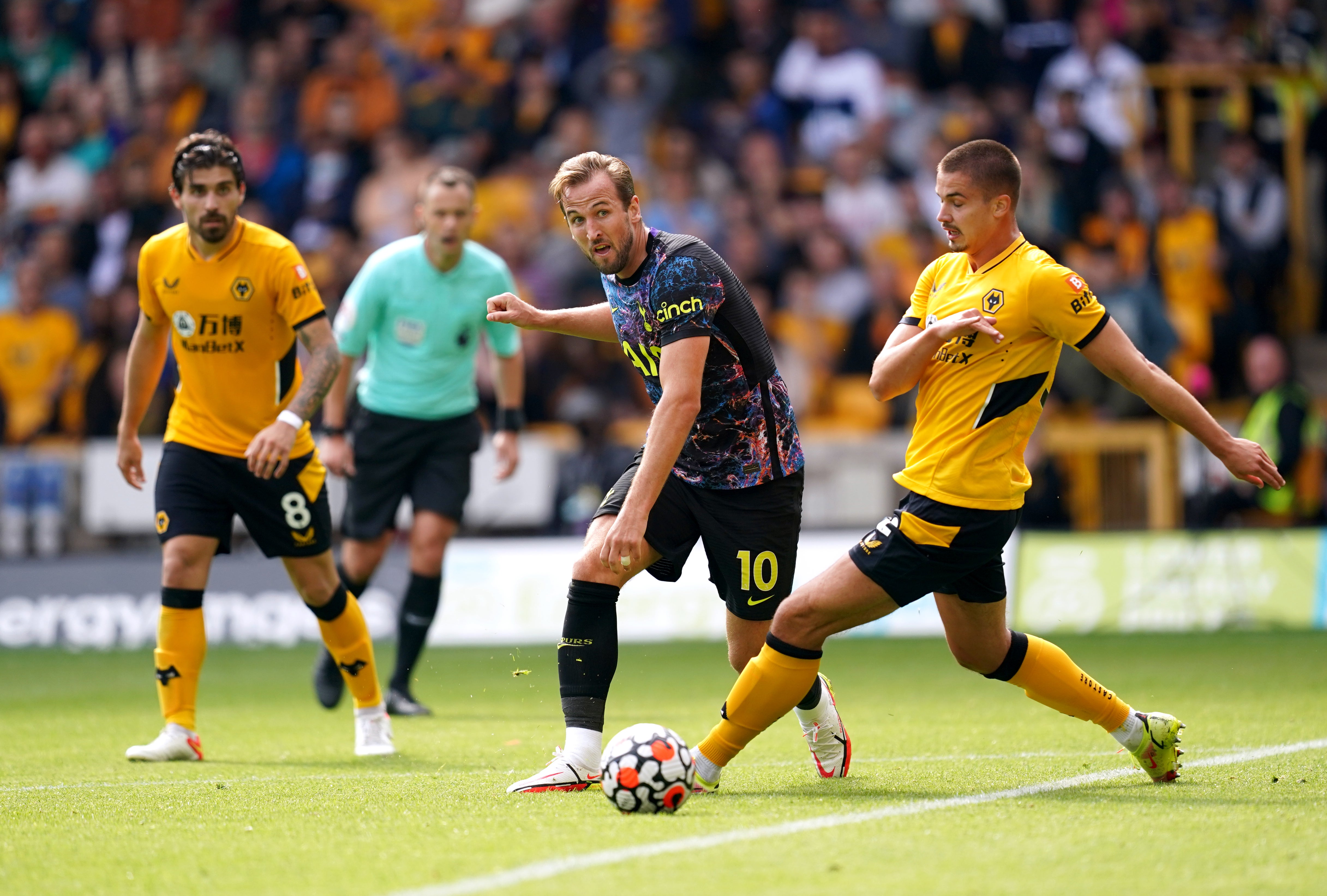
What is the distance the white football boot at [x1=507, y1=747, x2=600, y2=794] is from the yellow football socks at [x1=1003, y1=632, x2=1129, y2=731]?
1.45m

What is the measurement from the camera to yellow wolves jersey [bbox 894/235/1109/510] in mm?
5305

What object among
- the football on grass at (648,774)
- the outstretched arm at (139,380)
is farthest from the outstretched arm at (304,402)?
the football on grass at (648,774)

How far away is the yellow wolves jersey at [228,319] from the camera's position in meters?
7.03

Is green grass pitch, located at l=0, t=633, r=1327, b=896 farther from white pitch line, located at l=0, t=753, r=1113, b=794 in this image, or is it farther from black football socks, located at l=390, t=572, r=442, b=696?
black football socks, located at l=390, t=572, r=442, b=696

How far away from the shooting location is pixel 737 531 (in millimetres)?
5617

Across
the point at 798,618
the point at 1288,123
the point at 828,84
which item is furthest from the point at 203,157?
the point at 1288,123

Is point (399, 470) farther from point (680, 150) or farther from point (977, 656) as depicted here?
point (680, 150)

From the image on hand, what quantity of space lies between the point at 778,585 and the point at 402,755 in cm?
215

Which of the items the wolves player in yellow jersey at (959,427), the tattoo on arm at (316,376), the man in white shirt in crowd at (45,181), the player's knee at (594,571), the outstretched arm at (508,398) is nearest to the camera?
the wolves player in yellow jersey at (959,427)

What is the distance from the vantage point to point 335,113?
17.5m

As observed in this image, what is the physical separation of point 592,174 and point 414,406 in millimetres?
3740

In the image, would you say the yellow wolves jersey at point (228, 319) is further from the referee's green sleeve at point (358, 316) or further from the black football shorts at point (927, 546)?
the black football shorts at point (927, 546)

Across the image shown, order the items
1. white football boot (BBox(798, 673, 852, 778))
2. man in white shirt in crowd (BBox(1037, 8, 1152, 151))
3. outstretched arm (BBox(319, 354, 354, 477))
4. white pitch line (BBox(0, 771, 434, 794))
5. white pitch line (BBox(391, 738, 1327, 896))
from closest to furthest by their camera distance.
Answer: white pitch line (BBox(391, 738, 1327, 896)), white football boot (BBox(798, 673, 852, 778)), white pitch line (BBox(0, 771, 434, 794)), outstretched arm (BBox(319, 354, 354, 477)), man in white shirt in crowd (BBox(1037, 8, 1152, 151))

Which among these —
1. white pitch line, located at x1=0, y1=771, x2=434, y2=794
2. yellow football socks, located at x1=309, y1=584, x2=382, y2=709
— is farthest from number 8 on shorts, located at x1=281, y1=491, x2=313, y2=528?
white pitch line, located at x1=0, y1=771, x2=434, y2=794
